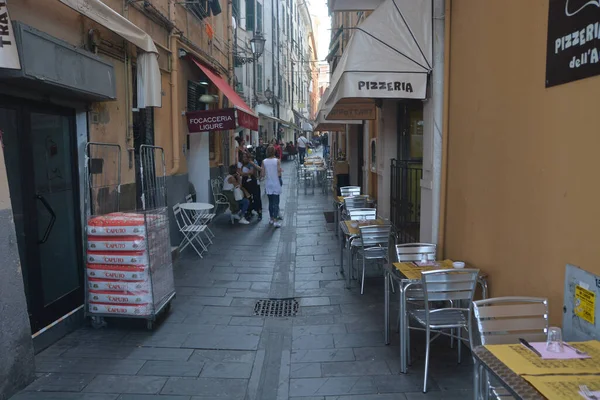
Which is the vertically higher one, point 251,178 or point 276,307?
point 251,178

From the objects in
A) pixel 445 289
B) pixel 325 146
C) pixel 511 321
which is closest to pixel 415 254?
pixel 445 289

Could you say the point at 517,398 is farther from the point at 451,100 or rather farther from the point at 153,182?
the point at 153,182

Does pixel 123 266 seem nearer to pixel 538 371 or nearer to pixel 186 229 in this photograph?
pixel 186 229

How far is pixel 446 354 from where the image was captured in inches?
176

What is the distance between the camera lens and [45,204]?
4680mm

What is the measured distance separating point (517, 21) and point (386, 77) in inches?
66.8

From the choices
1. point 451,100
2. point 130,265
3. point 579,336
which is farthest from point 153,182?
point 579,336

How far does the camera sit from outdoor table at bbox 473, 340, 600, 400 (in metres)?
2.12

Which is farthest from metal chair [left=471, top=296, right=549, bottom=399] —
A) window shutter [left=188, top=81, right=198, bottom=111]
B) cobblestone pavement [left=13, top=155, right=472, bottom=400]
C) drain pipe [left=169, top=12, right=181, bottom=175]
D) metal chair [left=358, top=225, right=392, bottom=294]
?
window shutter [left=188, top=81, right=198, bottom=111]

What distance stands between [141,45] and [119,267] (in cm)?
272

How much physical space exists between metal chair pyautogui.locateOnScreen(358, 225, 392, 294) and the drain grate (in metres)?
0.95

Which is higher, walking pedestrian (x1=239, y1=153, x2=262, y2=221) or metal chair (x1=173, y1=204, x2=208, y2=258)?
walking pedestrian (x1=239, y1=153, x2=262, y2=221)

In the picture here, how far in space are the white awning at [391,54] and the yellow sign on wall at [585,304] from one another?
292 cm

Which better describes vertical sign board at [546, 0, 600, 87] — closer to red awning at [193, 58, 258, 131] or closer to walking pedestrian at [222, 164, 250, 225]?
red awning at [193, 58, 258, 131]
